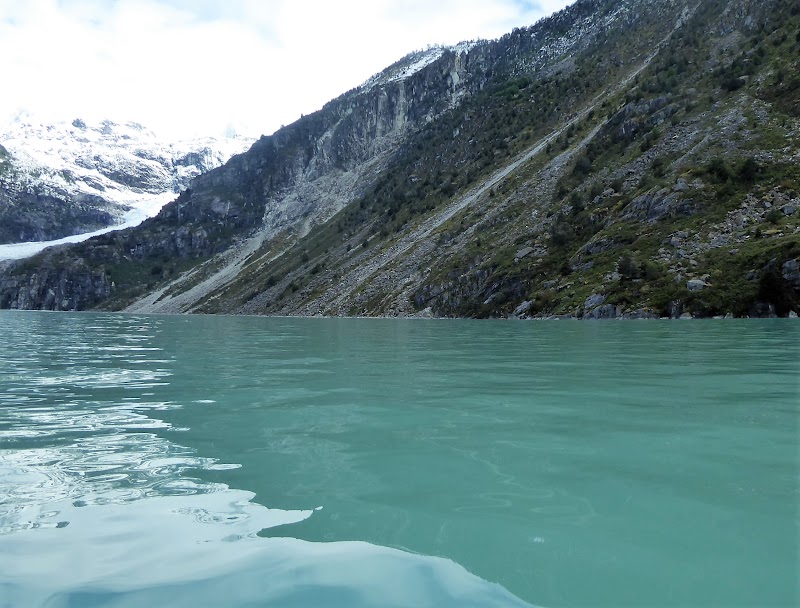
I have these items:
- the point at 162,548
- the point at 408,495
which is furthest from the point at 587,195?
the point at 162,548

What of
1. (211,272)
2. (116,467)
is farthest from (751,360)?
(211,272)

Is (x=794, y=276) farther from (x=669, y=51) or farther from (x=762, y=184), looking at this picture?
(x=669, y=51)

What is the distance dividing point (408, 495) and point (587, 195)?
71.4m

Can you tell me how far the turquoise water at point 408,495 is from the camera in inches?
164

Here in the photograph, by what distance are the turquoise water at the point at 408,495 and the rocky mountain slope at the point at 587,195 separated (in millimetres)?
38325

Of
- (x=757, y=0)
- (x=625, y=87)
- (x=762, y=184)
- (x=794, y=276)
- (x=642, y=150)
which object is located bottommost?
(x=794, y=276)

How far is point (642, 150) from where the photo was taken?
71.8 m

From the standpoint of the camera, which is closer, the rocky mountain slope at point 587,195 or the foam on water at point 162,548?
the foam on water at point 162,548

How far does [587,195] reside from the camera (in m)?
71.4

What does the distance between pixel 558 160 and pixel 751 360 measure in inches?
3135

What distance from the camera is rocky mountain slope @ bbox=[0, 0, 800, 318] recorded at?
4962 cm

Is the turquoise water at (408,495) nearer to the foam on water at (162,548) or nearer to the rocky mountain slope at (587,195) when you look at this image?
the foam on water at (162,548)

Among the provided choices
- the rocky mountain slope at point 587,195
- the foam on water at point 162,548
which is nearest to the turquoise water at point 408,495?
the foam on water at point 162,548

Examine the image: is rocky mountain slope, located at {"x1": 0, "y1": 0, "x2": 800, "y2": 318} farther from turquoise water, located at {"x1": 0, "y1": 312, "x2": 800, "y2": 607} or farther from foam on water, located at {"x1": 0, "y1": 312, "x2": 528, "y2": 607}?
foam on water, located at {"x1": 0, "y1": 312, "x2": 528, "y2": 607}
